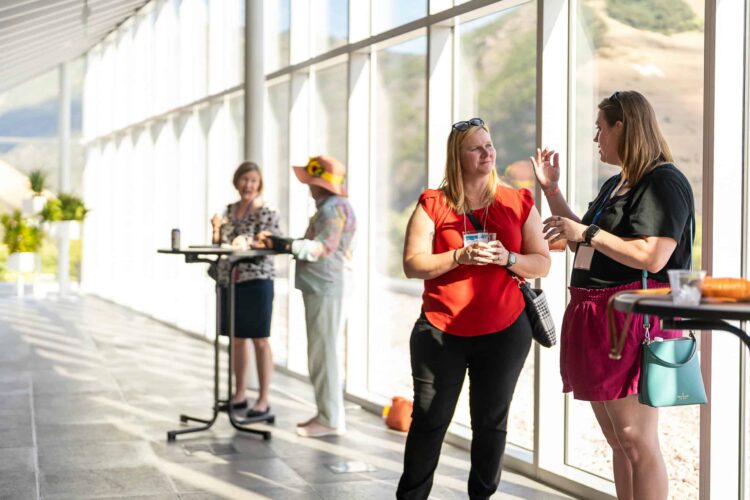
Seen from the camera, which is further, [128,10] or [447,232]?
[128,10]

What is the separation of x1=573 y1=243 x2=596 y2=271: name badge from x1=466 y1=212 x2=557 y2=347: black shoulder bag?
343 mm

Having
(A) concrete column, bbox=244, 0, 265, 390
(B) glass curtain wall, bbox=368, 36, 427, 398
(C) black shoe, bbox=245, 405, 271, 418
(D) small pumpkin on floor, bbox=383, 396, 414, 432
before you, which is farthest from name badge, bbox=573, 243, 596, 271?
(B) glass curtain wall, bbox=368, 36, 427, 398

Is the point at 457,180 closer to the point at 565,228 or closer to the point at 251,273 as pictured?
the point at 565,228

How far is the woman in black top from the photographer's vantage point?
3.07m

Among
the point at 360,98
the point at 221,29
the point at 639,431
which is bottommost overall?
the point at 639,431

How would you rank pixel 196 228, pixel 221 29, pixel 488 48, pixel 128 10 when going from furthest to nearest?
pixel 488 48 < pixel 128 10 < pixel 196 228 < pixel 221 29

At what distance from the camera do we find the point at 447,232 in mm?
3582

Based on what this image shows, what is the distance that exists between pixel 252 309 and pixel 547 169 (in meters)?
3.02

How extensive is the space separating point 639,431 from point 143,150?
1266 centimetres

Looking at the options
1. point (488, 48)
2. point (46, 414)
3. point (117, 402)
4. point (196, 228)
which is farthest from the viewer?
point (488, 48)

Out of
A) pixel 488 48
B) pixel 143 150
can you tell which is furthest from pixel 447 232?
pixel 488 48

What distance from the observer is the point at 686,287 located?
7.86ft

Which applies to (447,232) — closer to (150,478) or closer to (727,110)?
(727,110)

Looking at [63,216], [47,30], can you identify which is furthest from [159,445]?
[63,216]
